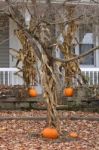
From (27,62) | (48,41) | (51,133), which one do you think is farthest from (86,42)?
(51,133)

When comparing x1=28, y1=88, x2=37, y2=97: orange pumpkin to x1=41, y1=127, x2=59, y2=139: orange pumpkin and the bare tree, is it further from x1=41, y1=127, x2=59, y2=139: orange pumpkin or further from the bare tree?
x1=41, y1=127, x2=59, y2=139: orange pumpkin

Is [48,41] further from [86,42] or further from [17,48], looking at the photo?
[86,42]

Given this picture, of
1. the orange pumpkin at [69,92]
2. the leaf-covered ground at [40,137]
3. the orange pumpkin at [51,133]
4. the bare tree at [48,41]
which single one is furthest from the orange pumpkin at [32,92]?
the orange pumpkin at [51,133]

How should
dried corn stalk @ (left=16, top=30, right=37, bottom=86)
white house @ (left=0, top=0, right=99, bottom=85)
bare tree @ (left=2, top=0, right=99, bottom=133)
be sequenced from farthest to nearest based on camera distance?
white house @ (left=0, top=0, right=99, bottom=85) < dried corn stalk @ (left=16, top=30, right=37, bottom=86) < bare tree @ (left=2, top=0, right=99, bottom=133)

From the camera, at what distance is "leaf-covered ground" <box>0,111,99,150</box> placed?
33.2 feet

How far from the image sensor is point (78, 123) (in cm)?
1302

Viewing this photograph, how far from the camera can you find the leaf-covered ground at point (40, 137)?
33.2 feet

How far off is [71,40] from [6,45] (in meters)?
4.77

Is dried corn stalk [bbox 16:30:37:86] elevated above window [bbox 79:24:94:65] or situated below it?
below

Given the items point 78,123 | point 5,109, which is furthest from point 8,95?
point 78,123

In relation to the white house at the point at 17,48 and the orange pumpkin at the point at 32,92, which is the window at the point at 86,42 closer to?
the white house at the point at 17,48

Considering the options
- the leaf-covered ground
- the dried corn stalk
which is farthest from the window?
the leaf-covered ground

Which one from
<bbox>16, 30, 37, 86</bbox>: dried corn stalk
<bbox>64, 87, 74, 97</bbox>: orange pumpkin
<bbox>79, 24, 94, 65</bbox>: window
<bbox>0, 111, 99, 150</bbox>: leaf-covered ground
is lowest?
<bbox>0, 111, 99, 150</bbox>: leaf-covered ground

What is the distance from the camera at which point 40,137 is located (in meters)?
11.0
